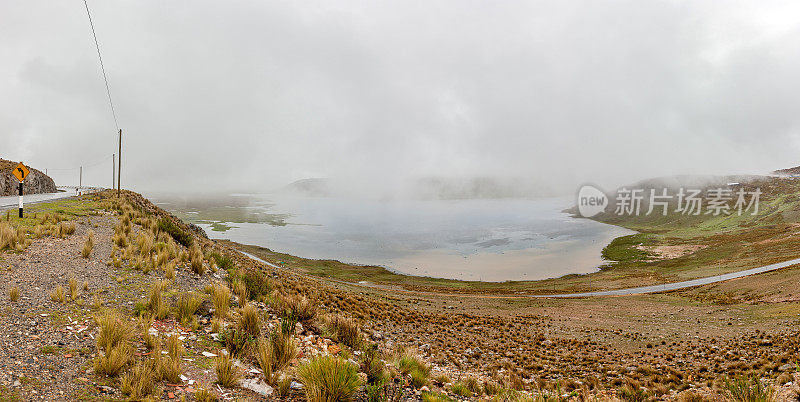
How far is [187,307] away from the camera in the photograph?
8.38 metres

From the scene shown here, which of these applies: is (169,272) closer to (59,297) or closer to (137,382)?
(59,297)

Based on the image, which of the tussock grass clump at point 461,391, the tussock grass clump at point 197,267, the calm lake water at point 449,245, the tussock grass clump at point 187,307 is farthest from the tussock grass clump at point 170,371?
the calm lake water at point 449,245

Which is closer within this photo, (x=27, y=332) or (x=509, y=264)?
(x=27, y=332)

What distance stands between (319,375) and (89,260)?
10628 mm

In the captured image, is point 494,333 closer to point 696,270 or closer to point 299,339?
point 299,339

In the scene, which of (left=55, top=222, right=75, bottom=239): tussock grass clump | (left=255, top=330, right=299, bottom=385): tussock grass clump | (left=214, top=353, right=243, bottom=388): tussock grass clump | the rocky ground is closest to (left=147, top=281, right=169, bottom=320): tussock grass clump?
the rocky ground

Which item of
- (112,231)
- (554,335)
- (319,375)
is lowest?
(554,335)

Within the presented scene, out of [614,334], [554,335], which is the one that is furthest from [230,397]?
[614,334]

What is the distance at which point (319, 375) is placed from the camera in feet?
17.9

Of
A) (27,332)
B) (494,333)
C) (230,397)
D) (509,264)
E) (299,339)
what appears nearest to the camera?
(230,397)

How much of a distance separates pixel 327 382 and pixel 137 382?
276cm

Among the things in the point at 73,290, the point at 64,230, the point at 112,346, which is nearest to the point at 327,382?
the point at 112,346

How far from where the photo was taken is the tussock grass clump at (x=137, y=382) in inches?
187

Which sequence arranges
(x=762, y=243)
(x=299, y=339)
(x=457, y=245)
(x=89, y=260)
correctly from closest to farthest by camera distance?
(x=299, y=339), (x=89, y=260), (x=762, y=243), (x=457, y=245)
